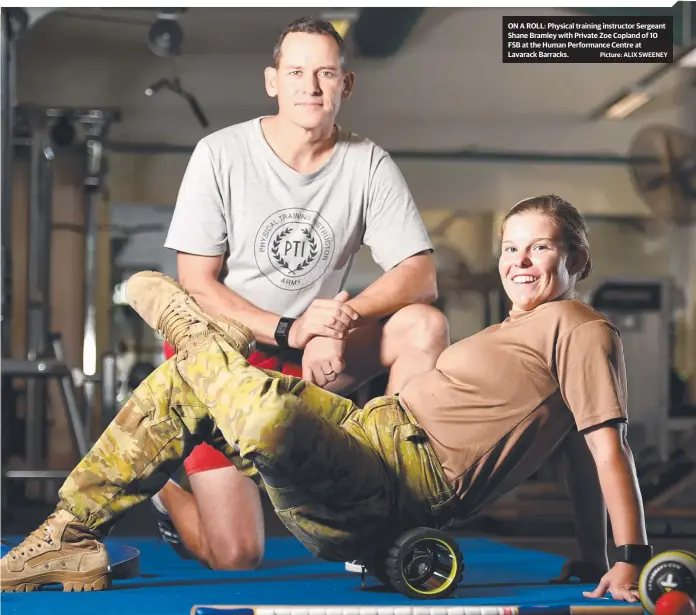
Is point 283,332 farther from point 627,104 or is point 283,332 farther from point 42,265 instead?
point 627,104

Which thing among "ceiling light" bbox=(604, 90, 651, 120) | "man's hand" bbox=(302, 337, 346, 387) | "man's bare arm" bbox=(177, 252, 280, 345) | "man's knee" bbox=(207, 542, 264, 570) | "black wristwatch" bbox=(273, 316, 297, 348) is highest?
"ceiling light" bbox=(604, 90, 651, 120)

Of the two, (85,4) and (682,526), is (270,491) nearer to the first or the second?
(682,526)

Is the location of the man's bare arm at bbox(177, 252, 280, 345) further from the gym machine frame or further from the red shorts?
the gym machine frame

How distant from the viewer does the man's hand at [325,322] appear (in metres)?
2.19

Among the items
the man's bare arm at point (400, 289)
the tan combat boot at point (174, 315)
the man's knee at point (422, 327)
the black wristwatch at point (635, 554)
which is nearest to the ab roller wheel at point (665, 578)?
the black wristwatch at point (635, 554)

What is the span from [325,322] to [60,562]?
84 cm

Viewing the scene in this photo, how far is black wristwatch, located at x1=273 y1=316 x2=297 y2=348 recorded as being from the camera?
2.21m

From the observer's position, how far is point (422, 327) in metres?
2.22

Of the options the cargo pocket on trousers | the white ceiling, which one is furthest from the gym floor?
the white ceiling

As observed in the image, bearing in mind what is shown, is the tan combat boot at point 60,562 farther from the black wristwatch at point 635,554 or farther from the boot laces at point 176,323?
the black wristwatch at point 635,554

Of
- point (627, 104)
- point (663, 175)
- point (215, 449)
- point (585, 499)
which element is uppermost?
point (627, 104)

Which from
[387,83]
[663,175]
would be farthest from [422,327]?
[663,175]

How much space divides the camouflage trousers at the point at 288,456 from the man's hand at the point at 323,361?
0.09 m

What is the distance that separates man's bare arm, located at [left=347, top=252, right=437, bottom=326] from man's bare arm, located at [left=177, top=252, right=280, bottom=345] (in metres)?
0.22
